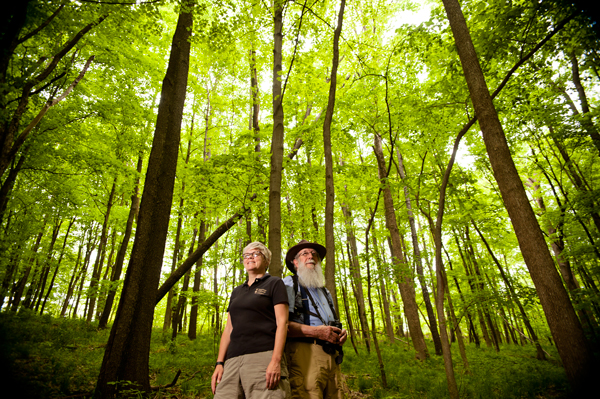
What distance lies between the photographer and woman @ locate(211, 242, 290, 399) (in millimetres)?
2170

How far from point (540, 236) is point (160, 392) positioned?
20.1 feet

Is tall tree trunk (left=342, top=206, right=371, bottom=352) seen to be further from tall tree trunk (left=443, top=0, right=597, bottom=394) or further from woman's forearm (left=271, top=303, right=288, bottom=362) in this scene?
woman's forearm (left=271, top=303, right=288, bottom=362)

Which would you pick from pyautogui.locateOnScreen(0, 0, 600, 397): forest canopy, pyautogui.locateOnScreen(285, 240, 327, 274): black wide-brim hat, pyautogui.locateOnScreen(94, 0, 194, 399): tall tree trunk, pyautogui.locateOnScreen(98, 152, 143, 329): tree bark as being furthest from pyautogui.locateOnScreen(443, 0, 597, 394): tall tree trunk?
pyautogui.locateOnScreen(98, 152, 143, 329): tree bark

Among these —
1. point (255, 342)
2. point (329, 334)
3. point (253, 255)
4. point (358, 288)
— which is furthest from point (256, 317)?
point (358, 288)

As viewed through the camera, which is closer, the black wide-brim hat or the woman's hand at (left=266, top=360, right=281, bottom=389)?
the woman's hand at (left=266, top=360, right=281, bottom=389)

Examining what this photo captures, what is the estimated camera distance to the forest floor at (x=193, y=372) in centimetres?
453

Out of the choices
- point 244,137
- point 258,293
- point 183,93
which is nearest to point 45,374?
point 258,293

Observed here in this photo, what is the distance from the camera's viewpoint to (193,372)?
6.39 meters

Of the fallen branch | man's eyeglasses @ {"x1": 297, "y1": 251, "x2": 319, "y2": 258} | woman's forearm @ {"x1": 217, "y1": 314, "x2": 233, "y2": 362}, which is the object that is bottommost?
woman's forearm @ {"x1": 217, "y1": 314, "x2": 233, "y2": 362}

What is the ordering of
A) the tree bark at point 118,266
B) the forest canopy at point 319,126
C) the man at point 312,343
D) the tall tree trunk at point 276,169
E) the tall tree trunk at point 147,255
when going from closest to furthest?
1. the man at point 312,343
2. the tall tree trunk at point 147,255
3. the forest canopy at point 319,126
4. the tall tree trunk at point 276,169
5. the tree bark at point 118,266

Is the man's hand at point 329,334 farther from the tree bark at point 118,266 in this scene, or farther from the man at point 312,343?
the tree bark at point 118,266

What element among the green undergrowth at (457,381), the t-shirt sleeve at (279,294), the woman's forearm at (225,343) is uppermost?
the t-shirt sleeve at (279,294)

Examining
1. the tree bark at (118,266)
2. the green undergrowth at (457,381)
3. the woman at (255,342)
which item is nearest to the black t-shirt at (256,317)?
the woman at (255,342)

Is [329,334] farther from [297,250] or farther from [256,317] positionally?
[297,250]
